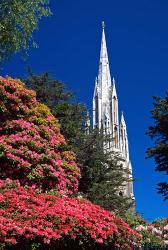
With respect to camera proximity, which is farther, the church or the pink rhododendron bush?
the church

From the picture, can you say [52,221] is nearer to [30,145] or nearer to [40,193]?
[40,193]

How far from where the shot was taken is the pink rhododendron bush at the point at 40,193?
912cm

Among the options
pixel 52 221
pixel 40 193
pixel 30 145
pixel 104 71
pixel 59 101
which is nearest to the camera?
pixel 52 221

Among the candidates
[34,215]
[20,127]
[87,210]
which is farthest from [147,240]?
[34,215]

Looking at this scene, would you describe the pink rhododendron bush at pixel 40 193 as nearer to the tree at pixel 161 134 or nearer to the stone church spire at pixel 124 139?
the tree at pixel 161 134

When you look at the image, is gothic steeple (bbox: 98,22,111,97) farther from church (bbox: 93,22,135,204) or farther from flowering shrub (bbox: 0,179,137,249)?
flowering shrub (bbox: 0,179,137,249)

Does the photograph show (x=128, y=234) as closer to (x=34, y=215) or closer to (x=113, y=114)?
(x=34, y=215)

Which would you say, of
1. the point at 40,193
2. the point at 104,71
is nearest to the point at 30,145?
the point at 40,193

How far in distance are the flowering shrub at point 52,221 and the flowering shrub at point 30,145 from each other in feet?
7.35

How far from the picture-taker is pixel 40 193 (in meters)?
11.9

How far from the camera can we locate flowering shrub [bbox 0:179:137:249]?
8.82 meters

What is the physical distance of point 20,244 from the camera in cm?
876

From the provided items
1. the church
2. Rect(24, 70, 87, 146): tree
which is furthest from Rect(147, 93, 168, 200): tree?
the church

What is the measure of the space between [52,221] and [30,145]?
221 inches
